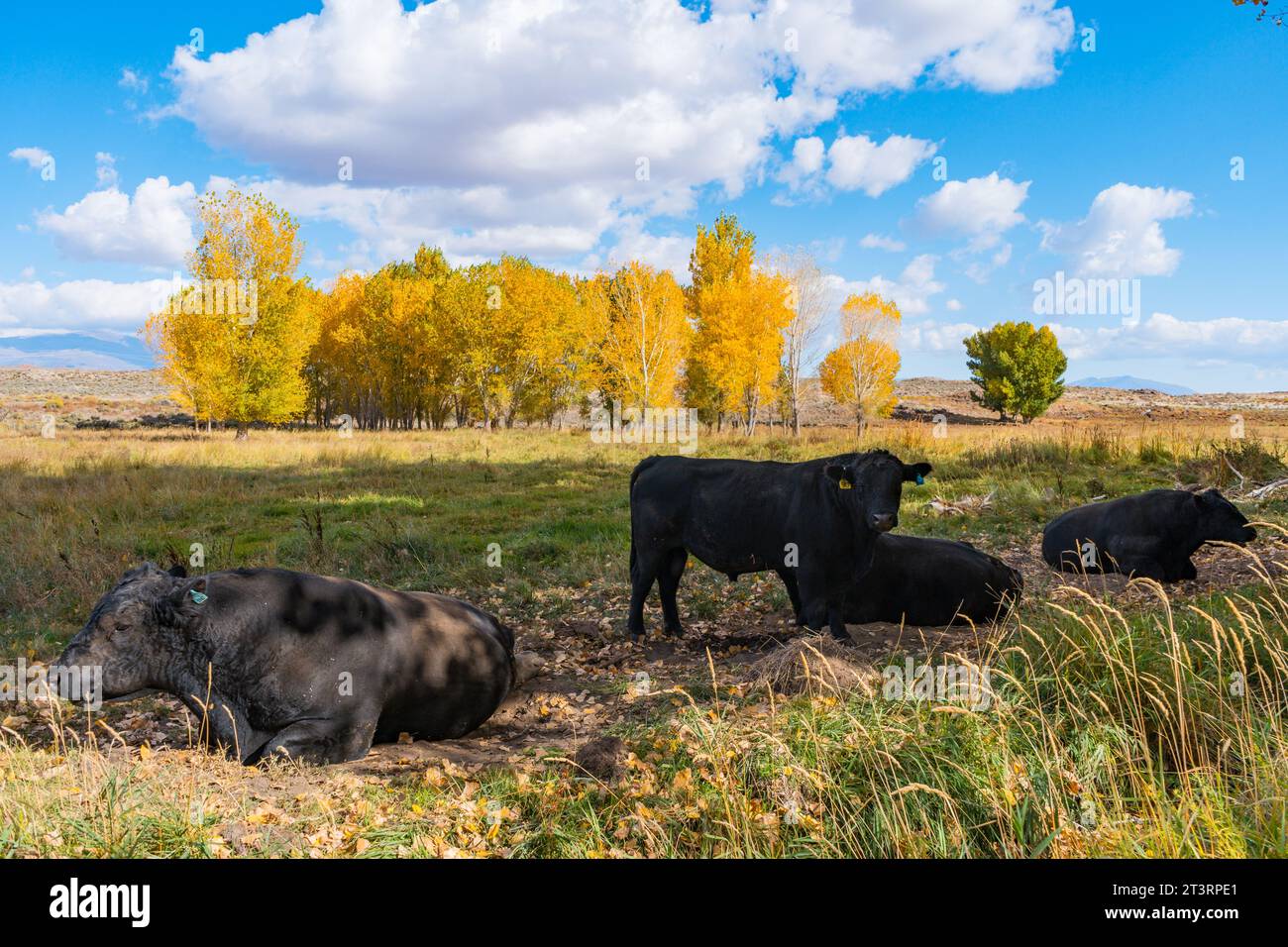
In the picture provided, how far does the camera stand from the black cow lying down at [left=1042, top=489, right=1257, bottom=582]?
9883 mm

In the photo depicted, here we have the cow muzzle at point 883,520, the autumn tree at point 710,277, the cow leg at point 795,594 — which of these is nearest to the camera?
the cow muzzle at point 883,520

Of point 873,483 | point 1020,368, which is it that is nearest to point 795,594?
point 873,483

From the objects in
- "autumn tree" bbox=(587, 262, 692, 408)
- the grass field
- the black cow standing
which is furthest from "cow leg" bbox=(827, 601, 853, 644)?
"autumn tree" bbox=(587, 262, 692, 408)

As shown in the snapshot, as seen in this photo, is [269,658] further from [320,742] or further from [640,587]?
[640,587]

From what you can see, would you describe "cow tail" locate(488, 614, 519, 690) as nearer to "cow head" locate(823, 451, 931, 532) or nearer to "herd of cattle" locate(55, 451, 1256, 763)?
"herd of cattle" locate(55, 451, 1256, 763)

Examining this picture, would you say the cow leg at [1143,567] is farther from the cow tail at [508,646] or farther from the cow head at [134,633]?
the cow head at [134,633]

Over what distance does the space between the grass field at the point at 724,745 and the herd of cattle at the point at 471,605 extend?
35cm

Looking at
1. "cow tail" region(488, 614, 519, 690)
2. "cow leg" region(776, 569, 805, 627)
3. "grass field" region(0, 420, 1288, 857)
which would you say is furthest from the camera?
"cow leg" region(776, 569, 805, 627)

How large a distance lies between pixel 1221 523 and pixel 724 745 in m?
8.76

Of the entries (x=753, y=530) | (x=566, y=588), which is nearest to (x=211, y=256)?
(x=566, y=588)

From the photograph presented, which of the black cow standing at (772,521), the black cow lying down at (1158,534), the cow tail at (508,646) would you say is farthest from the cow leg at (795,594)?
the black cow lying down at (1158,534)

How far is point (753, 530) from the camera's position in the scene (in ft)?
28.5

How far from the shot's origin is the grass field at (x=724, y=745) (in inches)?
149

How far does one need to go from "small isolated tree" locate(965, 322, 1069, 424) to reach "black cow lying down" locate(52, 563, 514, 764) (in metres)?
76.2
